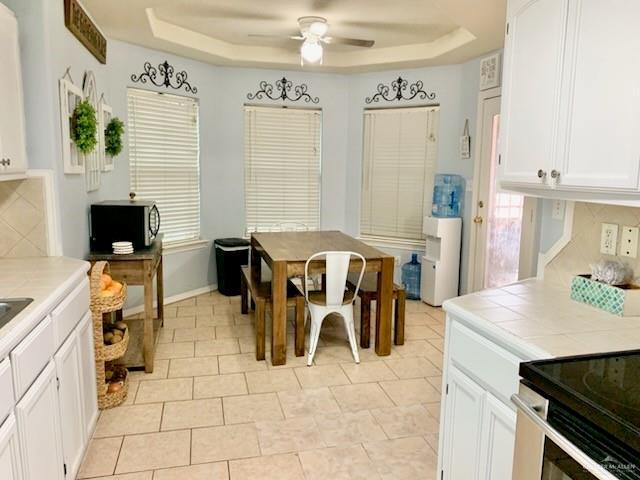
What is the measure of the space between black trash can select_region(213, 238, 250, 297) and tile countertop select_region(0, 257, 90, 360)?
263 centimetres

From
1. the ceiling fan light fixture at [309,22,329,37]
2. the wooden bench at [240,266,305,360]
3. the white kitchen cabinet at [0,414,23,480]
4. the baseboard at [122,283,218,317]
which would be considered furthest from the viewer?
the baseboard at [122,283,218,317]

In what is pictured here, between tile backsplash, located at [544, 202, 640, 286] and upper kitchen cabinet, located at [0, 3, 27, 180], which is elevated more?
upper kitchen cabinet, located at [0, 3, 27, 180]

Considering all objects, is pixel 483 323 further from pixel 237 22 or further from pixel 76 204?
pixel 237 22

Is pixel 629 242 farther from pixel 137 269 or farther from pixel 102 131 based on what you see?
pixel 102 131

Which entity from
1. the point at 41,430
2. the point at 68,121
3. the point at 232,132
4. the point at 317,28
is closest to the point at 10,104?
the point at 68,121

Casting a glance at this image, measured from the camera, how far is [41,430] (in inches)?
67.7

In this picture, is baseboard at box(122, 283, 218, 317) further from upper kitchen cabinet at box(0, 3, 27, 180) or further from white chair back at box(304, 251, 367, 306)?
upper kitchen cabinet at box(0, 3, 27, 180)

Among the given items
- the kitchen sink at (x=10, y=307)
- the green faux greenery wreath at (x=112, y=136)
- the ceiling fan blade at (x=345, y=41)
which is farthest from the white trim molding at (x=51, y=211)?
the ceiling fan blade at (x=345, y=41)

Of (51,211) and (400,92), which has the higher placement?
(400,92)

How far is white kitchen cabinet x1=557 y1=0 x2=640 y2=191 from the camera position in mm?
1528

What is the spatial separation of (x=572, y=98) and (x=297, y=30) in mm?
3276

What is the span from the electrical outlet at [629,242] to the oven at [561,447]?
94 centimetres

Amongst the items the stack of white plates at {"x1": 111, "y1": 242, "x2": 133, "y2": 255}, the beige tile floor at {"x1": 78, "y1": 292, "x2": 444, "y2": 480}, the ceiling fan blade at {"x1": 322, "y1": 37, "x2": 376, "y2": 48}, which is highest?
the ceiling fan blade at {"x1": 322, "y1": 37, "x2": 376, "y2": 48}

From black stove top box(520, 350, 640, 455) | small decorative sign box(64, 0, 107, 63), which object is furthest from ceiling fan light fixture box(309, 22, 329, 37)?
black stove top box(520, 350, 640, 455)
